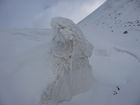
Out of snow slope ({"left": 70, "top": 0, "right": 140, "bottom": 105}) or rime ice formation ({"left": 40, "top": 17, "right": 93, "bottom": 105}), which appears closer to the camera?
rime ice formation ({"left": 40, "top": 17, "right": 93, "bottom": 105})

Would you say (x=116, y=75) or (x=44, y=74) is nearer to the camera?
(x=44, y=74)

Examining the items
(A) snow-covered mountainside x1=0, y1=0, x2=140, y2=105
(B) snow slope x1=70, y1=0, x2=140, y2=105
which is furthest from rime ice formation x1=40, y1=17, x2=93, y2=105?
(B) snow slope x1=70, y1=0, x2=140, y2=105

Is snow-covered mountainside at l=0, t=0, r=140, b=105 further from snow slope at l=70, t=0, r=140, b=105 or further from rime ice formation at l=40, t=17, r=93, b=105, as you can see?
rime ice formation at l=40, t=17, r=93, b=105

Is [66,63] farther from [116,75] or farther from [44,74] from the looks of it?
[116,75]

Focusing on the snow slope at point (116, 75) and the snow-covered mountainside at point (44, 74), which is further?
the snow slope at point (116, 75)

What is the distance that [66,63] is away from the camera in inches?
173

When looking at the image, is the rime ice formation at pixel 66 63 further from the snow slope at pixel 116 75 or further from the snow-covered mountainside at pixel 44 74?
the snow slope at pixel 116 75

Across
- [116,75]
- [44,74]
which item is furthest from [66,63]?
[116,75]

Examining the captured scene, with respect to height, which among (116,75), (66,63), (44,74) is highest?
(66,63)

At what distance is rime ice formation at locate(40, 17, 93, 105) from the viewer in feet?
13.9

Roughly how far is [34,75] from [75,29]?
6.13 feet

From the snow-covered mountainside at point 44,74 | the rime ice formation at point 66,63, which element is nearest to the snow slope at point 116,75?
the snow-covered mountainside at point 44,74

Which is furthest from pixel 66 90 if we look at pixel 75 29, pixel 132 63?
pixel 132 63

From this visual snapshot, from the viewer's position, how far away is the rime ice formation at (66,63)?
4.24 metres
